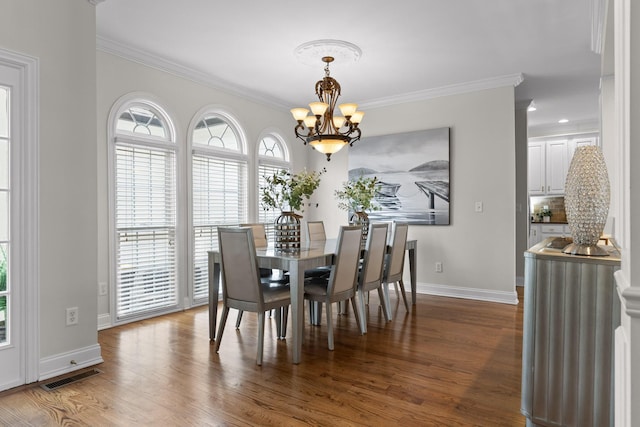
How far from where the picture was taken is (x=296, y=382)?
263 cm

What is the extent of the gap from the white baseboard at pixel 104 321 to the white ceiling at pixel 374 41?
8.13ft

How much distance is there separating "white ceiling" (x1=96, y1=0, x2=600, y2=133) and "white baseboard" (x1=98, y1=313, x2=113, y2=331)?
2478 mm

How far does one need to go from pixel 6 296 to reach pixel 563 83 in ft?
19.2

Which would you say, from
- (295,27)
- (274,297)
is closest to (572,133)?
(295,27)

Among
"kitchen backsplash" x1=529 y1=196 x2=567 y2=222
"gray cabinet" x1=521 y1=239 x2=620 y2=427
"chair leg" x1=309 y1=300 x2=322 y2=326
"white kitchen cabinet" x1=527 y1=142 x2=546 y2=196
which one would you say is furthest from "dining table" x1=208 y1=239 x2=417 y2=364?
"kitchen backsplash" x1=529 y1=196 x2=567 y2=222

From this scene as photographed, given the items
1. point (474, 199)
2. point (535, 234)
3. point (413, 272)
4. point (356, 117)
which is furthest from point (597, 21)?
point (535, 234)

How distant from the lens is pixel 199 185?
15.6ft

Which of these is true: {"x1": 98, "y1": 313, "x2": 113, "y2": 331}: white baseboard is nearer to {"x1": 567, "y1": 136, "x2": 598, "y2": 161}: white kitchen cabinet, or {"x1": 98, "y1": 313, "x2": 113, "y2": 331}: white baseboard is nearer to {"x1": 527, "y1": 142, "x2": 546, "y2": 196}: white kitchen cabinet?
{"x1": 527, "y1": 142, "x2": 546, "y2": 196}: white kitchen cabinet

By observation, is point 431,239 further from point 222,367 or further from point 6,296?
point 6,296

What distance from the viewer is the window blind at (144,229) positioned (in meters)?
3.97

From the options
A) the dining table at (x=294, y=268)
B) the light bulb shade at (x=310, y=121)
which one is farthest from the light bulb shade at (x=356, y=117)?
the dining table at (x=294, y=268)

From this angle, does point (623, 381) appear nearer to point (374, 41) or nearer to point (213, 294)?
point (213, 294)

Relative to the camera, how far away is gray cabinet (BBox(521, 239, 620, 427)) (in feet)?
5.67

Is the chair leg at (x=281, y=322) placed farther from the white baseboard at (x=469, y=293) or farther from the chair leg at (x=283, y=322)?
the white baseboard at (x=469, y=293)
